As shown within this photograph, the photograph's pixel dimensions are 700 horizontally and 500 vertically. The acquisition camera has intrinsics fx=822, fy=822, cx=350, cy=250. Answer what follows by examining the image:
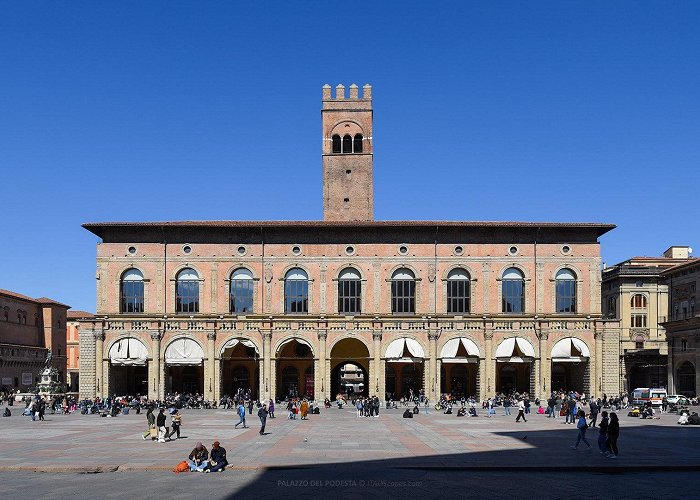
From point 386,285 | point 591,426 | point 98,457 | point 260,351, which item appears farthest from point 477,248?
point 98,457

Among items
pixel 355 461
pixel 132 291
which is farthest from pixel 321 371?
pixel 355 461

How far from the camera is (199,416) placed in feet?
173

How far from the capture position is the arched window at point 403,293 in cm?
6550

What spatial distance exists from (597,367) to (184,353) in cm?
3270

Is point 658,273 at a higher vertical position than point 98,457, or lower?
higher

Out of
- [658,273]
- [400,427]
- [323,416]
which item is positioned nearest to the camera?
[400,427]

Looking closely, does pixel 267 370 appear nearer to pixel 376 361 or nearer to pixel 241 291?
pixel 241 291

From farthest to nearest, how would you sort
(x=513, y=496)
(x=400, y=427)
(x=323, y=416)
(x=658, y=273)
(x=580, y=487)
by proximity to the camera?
(x=658, y=273), (x=323, y=416), (x=400, y=427), (x=580, y=487), (x=513, y=496)

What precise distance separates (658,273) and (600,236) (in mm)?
23644

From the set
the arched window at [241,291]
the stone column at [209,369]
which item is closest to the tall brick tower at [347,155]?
the arched window at [241,291]

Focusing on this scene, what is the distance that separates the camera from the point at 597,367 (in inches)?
2559

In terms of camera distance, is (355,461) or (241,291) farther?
(241,291)

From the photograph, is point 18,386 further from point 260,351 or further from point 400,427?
point 400,427

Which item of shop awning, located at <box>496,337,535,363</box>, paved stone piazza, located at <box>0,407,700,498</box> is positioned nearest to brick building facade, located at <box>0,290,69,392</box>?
paved stone piazza, located at <box>0,407,700,498</box>
